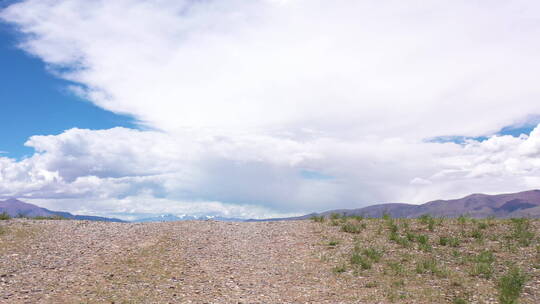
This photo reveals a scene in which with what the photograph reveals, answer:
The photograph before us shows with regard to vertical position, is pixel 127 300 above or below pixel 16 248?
below

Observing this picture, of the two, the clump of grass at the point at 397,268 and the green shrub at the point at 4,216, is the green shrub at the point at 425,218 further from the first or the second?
the green shrub at the point at 4,216

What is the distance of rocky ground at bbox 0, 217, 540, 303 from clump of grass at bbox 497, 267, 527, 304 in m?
0.27

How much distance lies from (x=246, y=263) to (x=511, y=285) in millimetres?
11360

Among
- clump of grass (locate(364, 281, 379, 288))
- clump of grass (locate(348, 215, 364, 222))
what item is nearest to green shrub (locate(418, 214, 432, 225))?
clump of grass (locate(348, 215, 364, 222))

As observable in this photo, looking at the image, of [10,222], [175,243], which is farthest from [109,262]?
[10,222]

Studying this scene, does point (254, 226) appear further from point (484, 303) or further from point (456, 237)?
point (484, 303)

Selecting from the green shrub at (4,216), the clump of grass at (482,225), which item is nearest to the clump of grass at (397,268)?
the clump of grass at (482,225)

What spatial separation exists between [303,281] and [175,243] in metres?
8.85

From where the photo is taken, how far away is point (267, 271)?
1770 centimetres

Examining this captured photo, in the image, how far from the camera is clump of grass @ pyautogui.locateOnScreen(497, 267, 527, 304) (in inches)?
534

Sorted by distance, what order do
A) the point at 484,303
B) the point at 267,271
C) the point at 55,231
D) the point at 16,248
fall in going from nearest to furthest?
the point at 484,303
the point at 267,271
the point at 16,248
the point at 55,231

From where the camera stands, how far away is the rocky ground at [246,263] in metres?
14.5

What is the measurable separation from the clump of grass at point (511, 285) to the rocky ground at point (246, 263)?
0.27 metres

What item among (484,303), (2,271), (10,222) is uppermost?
(10,222)
